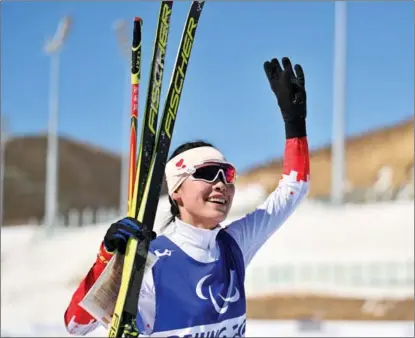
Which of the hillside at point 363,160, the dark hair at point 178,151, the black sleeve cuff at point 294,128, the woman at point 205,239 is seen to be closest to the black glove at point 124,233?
the woman at point 205,239

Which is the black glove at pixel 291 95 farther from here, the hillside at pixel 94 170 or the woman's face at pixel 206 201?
the hillside at pixel 94 170

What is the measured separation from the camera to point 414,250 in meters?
20.7

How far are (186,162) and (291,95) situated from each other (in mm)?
535

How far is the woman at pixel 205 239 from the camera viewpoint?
2.94 m

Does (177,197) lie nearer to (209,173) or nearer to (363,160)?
(209,173)

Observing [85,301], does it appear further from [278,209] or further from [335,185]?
[335,185]

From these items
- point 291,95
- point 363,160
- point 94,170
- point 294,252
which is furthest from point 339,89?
point 94,170

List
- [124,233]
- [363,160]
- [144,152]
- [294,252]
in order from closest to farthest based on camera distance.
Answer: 1. [124,233]
2. [144,152]
3. [294,252]
4. [363,160]

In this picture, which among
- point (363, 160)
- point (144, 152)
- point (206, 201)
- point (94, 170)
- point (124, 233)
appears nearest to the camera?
point (124, 233)

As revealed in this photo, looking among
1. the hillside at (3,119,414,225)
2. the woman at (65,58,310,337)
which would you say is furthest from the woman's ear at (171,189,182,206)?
the hillside at (3,119,414,225)

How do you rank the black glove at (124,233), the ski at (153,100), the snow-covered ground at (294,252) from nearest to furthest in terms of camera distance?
the black glove at (124,233) < the ski at (153,100) < the snow-covered ground at (294,252)

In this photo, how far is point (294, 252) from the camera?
2198 cm

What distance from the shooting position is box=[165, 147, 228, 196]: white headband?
3131 millimetres

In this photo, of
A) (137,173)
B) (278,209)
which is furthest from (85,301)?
(278,209)
